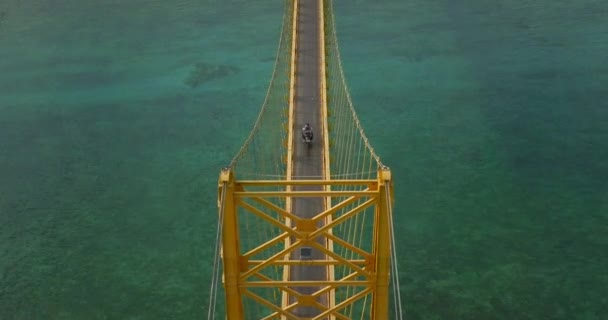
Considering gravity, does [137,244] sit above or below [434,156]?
below

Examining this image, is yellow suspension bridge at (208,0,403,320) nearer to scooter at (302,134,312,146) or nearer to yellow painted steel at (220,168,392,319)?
yellow painted steel at (220,168,392,319)

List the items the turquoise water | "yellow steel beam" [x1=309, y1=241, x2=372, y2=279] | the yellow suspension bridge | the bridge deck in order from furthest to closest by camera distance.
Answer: the turquoise water, the bridge deck, "yellow steel beam" [x1=309, y1=241, x2=372, y2=279], the yellow suspension bridge

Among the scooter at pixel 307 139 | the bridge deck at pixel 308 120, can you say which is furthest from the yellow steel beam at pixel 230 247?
the scooter at pixel 307 139

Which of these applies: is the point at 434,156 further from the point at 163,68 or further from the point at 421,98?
the point at 163,68

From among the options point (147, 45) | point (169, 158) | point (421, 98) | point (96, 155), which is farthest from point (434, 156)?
point (147, 45)

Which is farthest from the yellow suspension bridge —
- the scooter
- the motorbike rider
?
the motorbike rider

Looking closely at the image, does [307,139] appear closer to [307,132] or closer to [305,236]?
[307,132]
